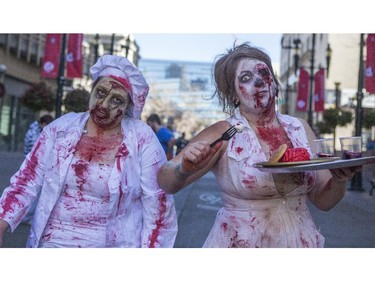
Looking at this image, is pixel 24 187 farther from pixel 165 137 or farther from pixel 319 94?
pixel 319 94

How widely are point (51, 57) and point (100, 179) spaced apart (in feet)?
19.9

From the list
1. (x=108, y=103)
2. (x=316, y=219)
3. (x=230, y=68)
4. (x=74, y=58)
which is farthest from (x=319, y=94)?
(x=108, y=103)

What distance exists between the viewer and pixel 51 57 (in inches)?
323

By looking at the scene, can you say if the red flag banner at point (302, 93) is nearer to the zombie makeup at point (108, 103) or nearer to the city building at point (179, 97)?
the zombie makeup at point (108, 103)

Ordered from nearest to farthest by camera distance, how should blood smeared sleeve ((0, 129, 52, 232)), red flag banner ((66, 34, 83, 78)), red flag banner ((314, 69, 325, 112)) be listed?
blood smeared sleeve ((0, 129, 52, 232)) → red flag banner ((66, 34, 83, 78)) → red flag banner ((314, 69, 325, 112))

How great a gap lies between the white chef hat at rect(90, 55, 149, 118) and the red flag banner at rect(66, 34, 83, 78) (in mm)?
6202

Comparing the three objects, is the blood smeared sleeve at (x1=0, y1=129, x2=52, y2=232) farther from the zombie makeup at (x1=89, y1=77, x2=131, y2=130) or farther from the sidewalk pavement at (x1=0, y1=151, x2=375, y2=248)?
the sidewalk pavement at (x1=0, y1=151, x2=375, y2=248)

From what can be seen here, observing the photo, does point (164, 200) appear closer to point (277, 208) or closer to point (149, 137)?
point (149, 137)

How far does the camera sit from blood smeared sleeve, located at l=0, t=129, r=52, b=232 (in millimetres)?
2490

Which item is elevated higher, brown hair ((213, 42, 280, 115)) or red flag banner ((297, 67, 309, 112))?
red flag banner ((297, 67, 309, 112))

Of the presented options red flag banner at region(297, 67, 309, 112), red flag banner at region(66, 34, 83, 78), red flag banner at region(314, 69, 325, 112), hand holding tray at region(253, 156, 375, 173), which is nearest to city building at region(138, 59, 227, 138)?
red flag banner at region(297, 67, 309, 112)

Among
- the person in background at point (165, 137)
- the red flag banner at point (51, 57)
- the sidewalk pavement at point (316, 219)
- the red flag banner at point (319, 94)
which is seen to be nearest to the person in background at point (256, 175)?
the sidewalk pavement at point (316, 219)
